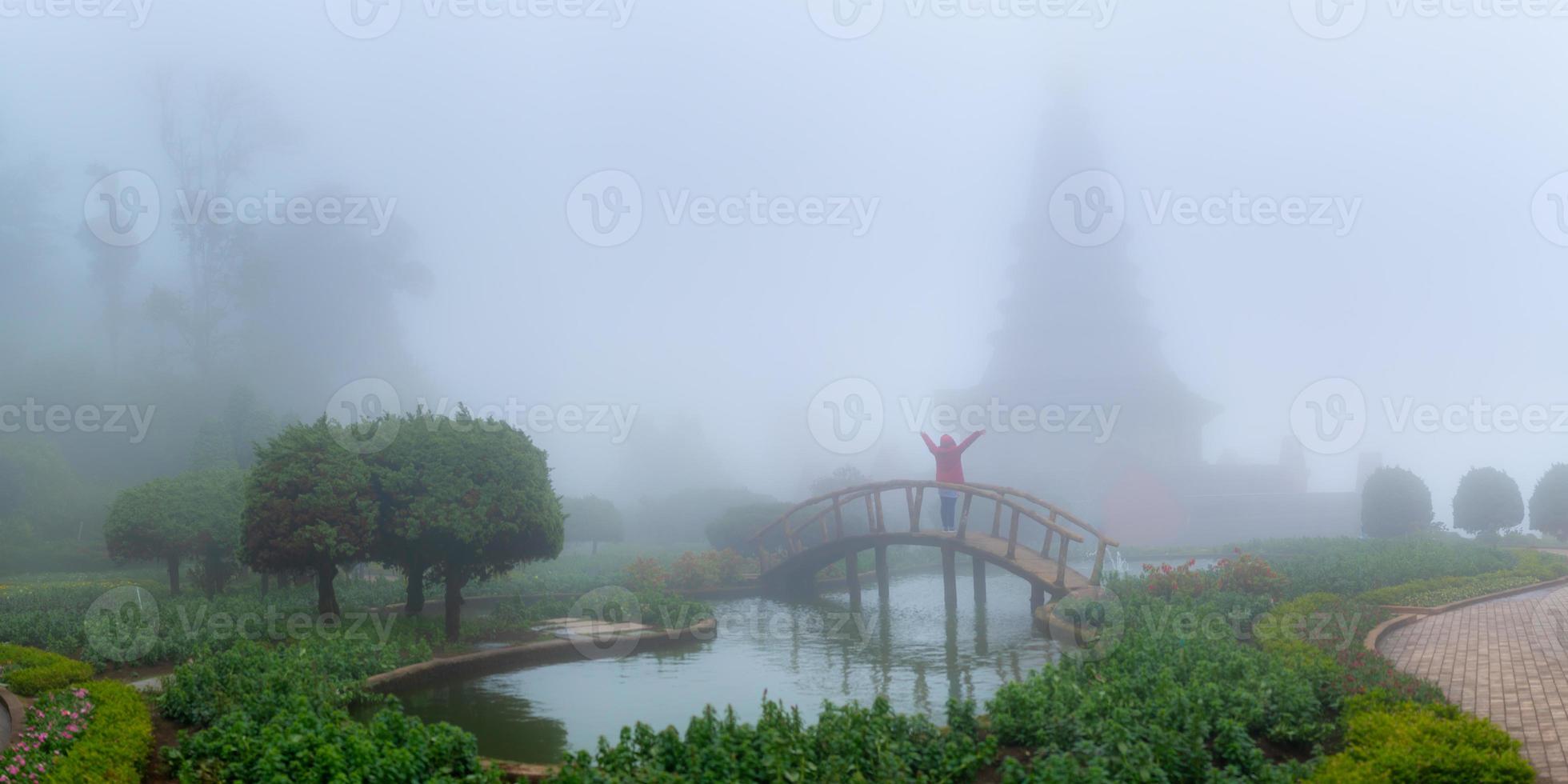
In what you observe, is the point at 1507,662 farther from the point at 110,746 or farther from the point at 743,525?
the point at 743,525

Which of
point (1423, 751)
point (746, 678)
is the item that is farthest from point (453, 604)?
point (1423, 751)

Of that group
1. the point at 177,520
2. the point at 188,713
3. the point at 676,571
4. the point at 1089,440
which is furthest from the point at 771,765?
the point at 1089,440

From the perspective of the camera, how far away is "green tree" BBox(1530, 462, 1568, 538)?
34625 mm

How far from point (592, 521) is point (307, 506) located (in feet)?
108

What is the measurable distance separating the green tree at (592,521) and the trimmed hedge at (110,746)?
3683 centimetres

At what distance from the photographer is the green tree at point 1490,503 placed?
3425cm

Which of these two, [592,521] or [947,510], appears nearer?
[947,510]

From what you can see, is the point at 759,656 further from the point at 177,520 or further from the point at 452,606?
the point at 177,520

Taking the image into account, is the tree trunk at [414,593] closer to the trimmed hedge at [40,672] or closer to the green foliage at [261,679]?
the green foliage at [261,679]

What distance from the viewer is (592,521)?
A: 48.4m

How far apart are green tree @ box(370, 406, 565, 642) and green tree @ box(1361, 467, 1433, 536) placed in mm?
28439

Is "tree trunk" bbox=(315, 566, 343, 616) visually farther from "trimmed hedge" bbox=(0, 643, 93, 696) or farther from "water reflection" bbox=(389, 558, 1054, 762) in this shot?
"water reflection" bbox=(389, 558, 1054, 762)

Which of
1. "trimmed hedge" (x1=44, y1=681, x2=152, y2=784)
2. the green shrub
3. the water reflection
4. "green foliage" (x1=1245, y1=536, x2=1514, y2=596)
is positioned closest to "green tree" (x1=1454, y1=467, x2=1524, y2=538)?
"green foliage" (x1=1245, y1=536, x2=1514, y2=596)

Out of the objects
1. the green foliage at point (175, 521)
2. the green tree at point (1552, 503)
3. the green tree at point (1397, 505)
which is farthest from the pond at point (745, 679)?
the green tree at point (1552, 503)
